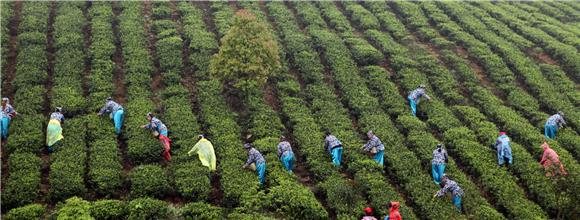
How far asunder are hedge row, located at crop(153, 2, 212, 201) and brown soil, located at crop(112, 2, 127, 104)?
1.48 metres

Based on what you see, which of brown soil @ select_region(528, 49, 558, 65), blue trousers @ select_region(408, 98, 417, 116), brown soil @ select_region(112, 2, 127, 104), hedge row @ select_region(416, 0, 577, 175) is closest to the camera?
hedge row @ select_region(416, 0, 577, 175)

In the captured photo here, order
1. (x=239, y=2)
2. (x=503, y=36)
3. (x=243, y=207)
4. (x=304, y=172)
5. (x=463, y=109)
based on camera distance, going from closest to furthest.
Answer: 1. (x=243, y=207)
2. (x=304, y=172)
3. (x=463, y=109)
4. (x=503, y=36)
5. (x=239, y=2)

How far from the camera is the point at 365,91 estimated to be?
868 inches

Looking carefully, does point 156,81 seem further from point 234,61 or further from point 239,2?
point 239,2

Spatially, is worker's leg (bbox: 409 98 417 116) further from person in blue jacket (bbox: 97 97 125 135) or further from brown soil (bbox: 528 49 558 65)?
person in blue jacket (bbox: 97 97 125 135)

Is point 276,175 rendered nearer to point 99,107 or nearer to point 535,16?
point 99,107

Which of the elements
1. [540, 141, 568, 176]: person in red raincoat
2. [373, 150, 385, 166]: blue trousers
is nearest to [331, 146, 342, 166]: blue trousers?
[373, 150, 385, 166]: blue trousers

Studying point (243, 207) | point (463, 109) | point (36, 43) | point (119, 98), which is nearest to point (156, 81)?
point (119, 98)

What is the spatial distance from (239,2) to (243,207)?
18484 millimetres

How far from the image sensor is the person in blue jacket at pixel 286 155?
16375 mm

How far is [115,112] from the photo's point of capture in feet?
59.2

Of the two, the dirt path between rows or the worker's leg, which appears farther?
the worker's leg

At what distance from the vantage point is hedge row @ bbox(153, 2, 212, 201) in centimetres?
1552

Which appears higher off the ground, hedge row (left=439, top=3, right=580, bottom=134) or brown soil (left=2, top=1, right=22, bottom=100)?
brown soil (left=2, top=1, right=22, bottom=100)
